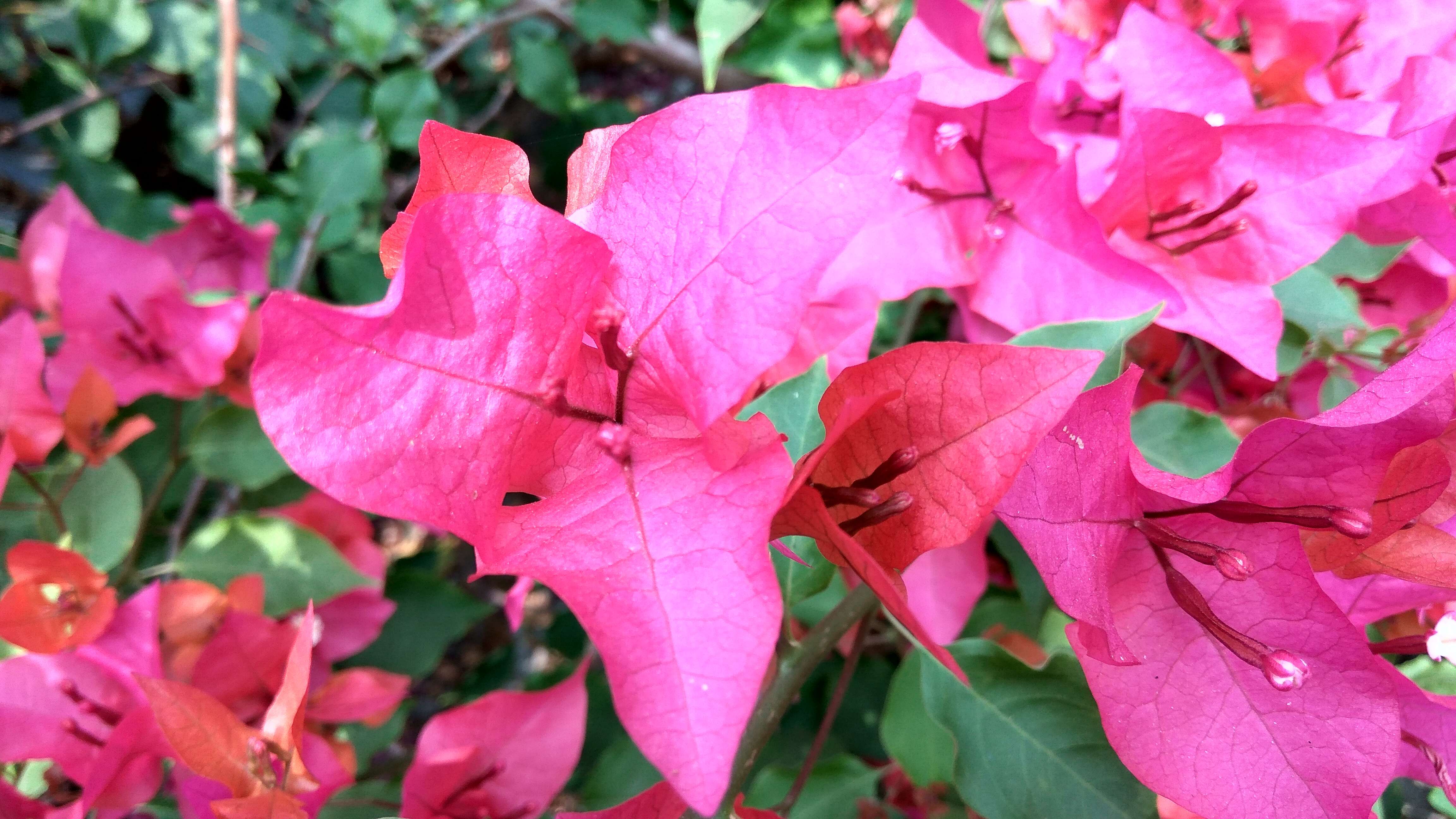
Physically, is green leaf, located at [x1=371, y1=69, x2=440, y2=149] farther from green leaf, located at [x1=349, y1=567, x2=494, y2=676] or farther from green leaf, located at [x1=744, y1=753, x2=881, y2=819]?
green leaf, located at [x1=744, y1=753, x2=881, y2=819]

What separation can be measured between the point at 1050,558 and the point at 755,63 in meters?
0.89

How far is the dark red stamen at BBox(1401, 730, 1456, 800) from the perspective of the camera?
0.41 m

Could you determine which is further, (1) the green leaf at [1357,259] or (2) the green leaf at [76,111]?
(2) the green leaf at [76,111]

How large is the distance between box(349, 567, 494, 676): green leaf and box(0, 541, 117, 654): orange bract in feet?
1.25

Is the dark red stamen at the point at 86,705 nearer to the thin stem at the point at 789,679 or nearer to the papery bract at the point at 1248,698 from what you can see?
the thin stem at the point at 789,679

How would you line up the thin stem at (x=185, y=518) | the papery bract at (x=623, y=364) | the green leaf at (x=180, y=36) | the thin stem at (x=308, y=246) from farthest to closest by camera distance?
the green leaf at (x=180, y=36), the thin stem at (x=308, y=246), the thin stem at (x=185, y=518), the papery bract at (x=623, y=364)

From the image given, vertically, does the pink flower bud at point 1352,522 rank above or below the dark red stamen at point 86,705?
above

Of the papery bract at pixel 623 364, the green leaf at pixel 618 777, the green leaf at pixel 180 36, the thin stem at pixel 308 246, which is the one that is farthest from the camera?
the green leaf at pixel 180 36

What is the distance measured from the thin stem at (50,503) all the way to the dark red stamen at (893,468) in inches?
31.1

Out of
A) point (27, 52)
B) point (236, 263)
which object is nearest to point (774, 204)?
point (236, 263)

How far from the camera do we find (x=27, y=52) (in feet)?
4.21

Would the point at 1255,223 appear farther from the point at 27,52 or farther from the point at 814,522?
the point at 27,52

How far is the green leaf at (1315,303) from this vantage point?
661 millimetres

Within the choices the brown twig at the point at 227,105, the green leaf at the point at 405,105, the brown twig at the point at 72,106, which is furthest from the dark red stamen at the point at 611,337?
the brown twig at the point at 72,106
